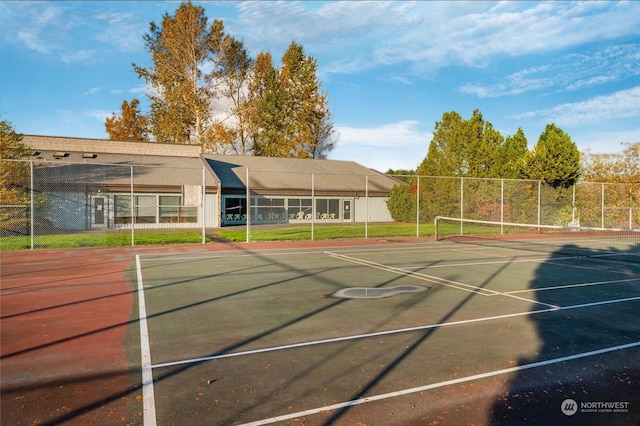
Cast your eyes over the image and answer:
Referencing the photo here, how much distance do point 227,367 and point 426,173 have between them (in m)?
32.9

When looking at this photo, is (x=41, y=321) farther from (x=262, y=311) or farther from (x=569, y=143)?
(x=569, y=143)

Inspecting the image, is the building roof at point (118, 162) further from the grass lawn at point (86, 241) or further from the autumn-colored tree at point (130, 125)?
the autumn-colored tree at point (130, 125)

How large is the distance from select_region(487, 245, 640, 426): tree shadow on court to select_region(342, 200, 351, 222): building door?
29423 millimetres

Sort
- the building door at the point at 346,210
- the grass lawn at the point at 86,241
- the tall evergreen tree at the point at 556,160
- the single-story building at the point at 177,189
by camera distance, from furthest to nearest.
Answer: the building door at the point at 346,210 < the tall evergreen tree at the point at 556,160 < the single-story building at the point at 177,189 < the grass lawn at the point at 86,241

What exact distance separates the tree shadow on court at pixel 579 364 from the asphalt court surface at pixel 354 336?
5 cm

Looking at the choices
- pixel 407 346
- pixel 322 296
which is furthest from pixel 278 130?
pixel 407 346

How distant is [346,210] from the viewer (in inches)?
1610

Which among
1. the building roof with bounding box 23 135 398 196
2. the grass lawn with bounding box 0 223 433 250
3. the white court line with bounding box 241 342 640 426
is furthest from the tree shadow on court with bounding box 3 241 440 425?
the building roof with bounding box 23 135 398 196

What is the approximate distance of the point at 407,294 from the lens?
34.2 ft

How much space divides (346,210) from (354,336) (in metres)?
33.8

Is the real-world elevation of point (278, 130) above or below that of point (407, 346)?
above

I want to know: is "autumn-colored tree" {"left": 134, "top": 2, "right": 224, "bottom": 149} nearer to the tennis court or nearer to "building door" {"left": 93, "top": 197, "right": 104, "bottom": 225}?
"building door" {"left": 93, "top": 197, "right": 104, "bottom": 225}

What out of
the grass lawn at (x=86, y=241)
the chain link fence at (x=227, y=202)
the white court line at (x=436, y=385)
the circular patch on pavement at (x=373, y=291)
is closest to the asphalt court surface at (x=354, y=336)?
the white court line at (x=436, y=385)

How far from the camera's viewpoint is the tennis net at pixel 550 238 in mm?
18938
